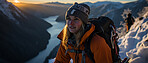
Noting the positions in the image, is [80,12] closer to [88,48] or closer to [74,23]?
[74,23]

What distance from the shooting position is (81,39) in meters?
2.08

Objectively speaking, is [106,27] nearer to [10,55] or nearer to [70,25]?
[70,25]

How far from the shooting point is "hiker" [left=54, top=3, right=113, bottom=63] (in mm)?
1763

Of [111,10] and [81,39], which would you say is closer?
[81,39]

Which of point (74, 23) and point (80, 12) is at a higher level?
point (80, 12)

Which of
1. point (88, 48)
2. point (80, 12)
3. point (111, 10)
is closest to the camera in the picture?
point (88, 48)

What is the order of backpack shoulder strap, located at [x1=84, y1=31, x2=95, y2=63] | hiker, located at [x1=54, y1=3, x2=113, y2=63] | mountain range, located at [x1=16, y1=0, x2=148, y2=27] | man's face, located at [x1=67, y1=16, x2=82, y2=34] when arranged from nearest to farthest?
1. hiker, located at [x1=54, y1=3, x2=113, y2=63]
2. backpack shoulder strap, located at [x1=84, y1=31, x2=95, y2=63]
3. man's face, located at [x1=67, y1=16, x2=82, y2=34]
4. mountain range, located at [x1=16, y1=0, x2=148, y2=27]

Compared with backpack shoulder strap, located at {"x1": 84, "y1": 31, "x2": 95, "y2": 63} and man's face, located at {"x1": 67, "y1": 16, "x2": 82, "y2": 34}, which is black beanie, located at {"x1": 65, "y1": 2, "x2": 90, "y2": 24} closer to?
man's face, located at {"x1": 67, "y1": 16, "x2": 82, "y2": 34}

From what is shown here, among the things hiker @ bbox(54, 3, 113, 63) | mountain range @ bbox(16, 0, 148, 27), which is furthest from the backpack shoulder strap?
mountain range @ bbox(16, 0, 148, 27)

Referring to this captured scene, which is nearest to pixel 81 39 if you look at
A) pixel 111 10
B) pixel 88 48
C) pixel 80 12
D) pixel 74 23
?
pixel 88 48

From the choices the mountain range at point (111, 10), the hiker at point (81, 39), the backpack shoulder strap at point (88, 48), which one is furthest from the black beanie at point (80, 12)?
the mountain range at point (111, 10)

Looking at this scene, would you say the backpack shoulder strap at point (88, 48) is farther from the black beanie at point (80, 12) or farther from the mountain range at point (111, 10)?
the mountain range at point (111, 10)

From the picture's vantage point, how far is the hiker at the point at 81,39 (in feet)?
5.78

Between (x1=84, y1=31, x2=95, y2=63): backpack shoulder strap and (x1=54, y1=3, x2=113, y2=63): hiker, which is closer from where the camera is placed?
(x1=54, y1=3, x2=113, y2=63): hiker
